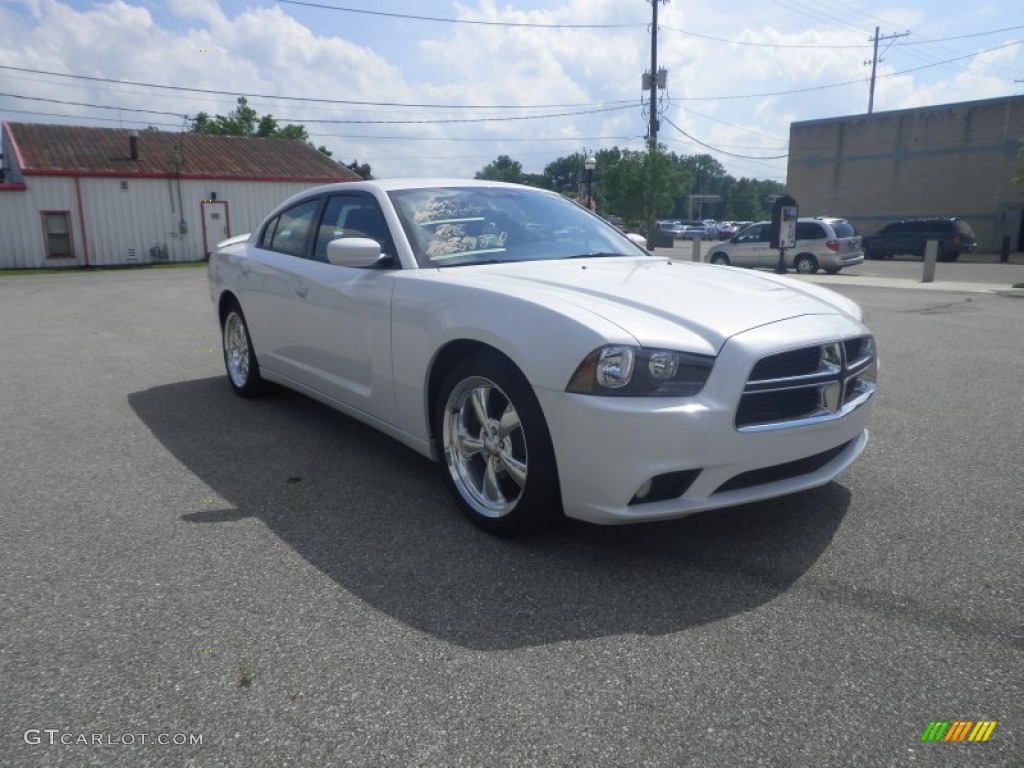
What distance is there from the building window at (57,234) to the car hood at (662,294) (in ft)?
95.5

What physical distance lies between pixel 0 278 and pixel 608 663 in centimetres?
2634

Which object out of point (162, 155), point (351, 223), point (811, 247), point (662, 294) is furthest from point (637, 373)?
point (162, 155)

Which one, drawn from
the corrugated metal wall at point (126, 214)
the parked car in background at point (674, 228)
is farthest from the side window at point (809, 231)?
the parked car in background at point (674, 228)

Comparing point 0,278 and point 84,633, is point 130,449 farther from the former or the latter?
point 0,278

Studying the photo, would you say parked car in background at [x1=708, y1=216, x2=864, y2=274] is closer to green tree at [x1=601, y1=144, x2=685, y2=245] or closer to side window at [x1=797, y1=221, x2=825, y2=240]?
side window at [x1=797, y1=221, x2=825, y2=240]

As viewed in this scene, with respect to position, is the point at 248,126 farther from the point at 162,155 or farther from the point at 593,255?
the point at 593,255

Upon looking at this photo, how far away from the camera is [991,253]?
117 ft

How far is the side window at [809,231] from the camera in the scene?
22.0 metres

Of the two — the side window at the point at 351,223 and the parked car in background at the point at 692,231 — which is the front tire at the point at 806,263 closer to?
the side window at the point at 351,223

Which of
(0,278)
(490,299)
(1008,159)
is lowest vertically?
(0,278)

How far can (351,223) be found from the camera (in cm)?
470

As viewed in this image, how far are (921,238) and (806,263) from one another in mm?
10715

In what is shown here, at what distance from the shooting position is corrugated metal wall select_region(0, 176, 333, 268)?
27.4 meters

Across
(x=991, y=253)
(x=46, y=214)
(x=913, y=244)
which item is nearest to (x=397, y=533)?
(x=46, y=214)
